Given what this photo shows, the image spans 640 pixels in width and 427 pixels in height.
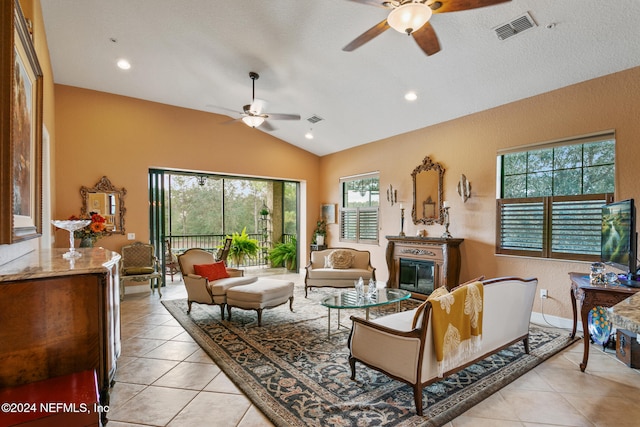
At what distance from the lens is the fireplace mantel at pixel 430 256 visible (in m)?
4.95

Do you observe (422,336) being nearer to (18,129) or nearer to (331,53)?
(18,129)

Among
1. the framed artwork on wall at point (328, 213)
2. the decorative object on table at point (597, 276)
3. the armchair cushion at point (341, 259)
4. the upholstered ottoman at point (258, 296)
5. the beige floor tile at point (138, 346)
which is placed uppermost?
the framed artwork on wall at point (328, 213)

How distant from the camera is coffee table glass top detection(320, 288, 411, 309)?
3411 millimetres

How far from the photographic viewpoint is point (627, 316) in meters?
1.08

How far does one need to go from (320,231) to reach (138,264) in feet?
12.9

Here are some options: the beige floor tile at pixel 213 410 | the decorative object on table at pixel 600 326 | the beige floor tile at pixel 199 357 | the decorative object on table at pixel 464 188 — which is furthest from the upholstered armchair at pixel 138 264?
the decorative object on table at pixel 600 326

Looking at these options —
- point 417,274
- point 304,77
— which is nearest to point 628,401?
point 417,274

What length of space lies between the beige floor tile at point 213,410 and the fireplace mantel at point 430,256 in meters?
3.59

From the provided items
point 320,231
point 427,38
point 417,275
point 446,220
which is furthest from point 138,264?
point 427,38

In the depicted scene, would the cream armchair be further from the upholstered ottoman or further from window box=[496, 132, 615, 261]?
window box=[496, 132, 615, 261]

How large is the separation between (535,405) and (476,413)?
0.50 metres

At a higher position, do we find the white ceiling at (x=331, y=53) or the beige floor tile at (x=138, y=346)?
the white ceiling at (x=331, y=53)

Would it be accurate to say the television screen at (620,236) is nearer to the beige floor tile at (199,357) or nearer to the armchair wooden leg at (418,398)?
the armchair wooden leg at (418,398)

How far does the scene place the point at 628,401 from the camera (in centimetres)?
241
